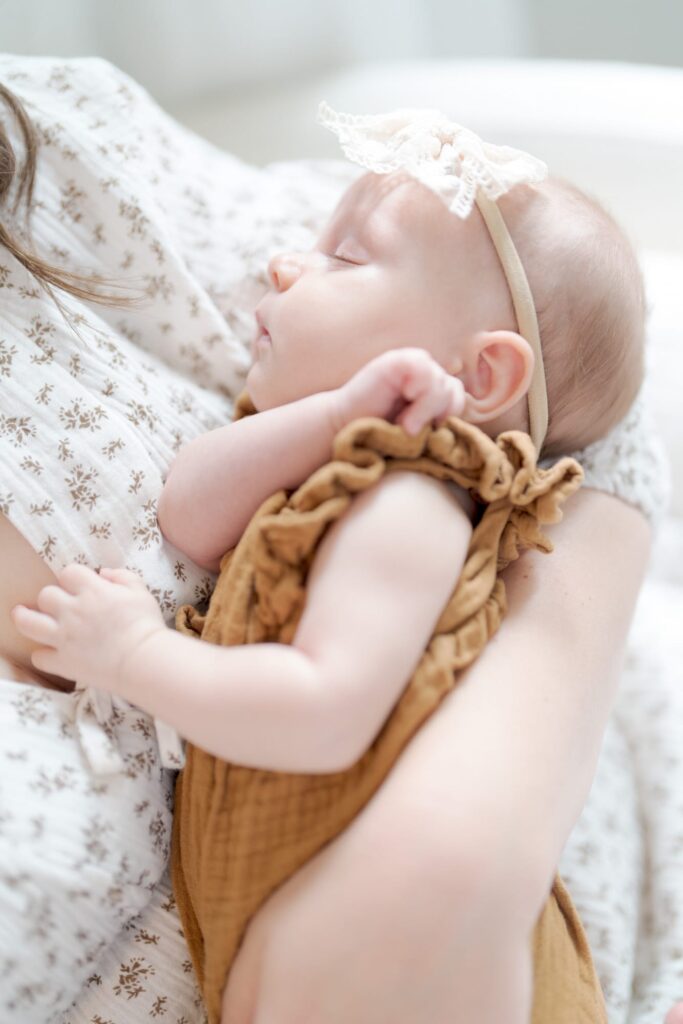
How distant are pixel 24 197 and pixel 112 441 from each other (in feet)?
0.98

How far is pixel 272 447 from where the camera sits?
3.14ft

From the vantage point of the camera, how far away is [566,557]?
1.05m

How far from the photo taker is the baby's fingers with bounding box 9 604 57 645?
0.93 metres

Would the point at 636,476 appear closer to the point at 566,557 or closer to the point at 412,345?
the point at 566,557

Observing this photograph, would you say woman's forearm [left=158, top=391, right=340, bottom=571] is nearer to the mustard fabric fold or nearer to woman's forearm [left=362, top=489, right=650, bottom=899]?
the mustard fabric fold

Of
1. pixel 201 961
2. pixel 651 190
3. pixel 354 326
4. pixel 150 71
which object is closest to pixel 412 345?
pixel 354 326

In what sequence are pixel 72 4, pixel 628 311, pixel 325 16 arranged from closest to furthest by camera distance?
pixel 628 311
pixel 72 4
pixel 325 16

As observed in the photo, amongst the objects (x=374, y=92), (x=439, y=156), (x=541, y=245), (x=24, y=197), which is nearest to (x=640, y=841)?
(x=541, y=245)

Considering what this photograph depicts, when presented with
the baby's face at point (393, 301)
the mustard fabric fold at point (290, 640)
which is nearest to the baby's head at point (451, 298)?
the baby's face at point (393, 301)

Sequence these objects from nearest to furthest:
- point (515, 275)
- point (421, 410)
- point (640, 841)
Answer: point (421, 410) < point (515, 275) < point (640, 841)

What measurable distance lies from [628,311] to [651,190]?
707mm

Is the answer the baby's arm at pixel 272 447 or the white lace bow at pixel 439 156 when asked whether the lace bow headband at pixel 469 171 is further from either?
the baby's arm at pixel 272 447

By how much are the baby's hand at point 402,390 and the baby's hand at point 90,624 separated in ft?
0.85

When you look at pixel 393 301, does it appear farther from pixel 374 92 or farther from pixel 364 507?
pixel 374 92
